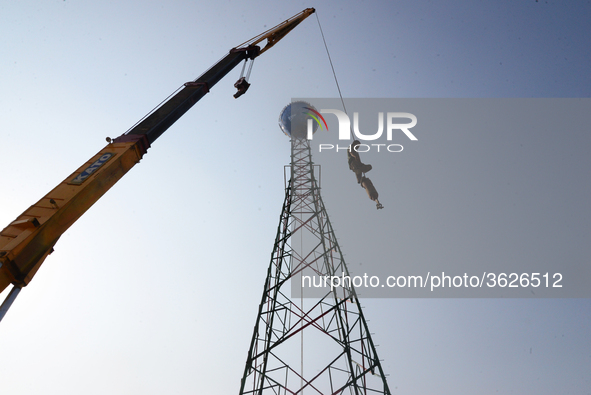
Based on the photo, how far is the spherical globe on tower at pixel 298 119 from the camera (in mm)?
17125

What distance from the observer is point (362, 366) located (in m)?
9.56

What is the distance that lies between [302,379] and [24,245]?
8.22 meters

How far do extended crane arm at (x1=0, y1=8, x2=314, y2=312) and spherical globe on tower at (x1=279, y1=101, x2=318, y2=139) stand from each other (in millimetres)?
8576

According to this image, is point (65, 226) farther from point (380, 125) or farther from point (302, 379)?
point (380, 125)

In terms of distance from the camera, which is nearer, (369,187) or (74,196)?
(74,196)

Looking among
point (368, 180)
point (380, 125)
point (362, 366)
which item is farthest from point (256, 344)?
point (380, 125)

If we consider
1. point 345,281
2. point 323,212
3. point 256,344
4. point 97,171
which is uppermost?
point 323,212

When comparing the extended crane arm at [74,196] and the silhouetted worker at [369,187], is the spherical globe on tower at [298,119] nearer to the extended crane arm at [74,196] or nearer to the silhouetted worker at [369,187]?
the silhouetted worker at [369,187]

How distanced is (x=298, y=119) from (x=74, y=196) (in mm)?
13052

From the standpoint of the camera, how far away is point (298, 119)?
1719 cm

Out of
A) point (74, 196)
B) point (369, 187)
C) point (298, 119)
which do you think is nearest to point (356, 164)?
point (369, 187)

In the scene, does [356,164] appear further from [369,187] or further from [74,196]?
[74,196]

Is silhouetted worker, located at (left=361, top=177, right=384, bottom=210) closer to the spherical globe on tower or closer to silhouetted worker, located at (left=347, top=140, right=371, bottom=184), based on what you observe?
silhouetted worker, located at (left=347, top=140, right=371, bottom=184)

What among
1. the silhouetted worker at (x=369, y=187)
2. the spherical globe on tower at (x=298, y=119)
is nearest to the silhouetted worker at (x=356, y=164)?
the silhouetted worker at (x=369, y=187)
